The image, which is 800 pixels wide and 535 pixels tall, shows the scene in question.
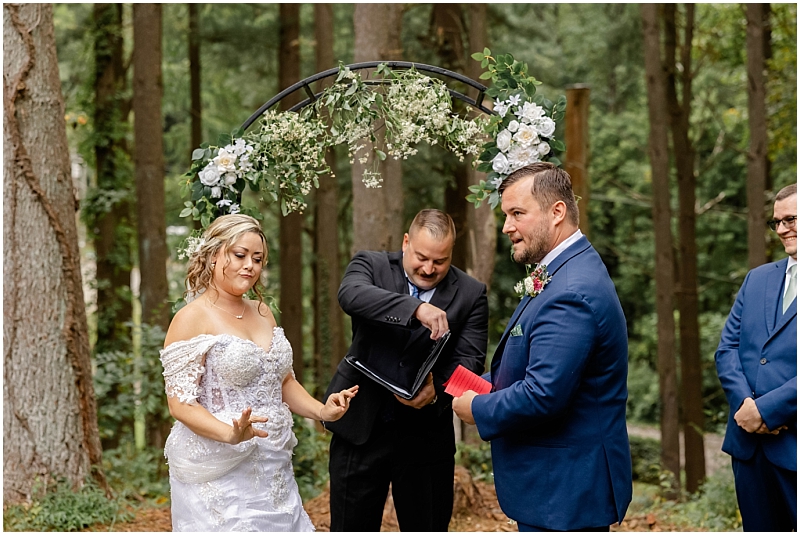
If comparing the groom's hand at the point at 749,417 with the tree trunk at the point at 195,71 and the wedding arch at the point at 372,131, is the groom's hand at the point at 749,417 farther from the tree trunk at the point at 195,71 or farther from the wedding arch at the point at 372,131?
the tree trunk at the point at 195,71

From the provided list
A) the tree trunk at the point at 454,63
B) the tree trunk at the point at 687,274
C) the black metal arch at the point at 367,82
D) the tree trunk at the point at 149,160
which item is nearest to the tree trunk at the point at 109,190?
the tree trunk at the point at 149,160

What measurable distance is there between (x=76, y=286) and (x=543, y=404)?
4147 mm

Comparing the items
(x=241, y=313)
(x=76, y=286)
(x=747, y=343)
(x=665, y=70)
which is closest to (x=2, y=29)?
(x=76, y=286)

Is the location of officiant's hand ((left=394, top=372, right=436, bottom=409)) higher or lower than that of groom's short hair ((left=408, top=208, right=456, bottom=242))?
lower

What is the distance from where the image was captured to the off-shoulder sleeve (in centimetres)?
362

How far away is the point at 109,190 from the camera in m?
11.0

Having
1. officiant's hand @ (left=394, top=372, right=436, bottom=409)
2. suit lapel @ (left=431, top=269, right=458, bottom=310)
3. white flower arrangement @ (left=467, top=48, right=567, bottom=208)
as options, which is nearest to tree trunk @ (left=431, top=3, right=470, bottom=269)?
white flower arrangement @ (left=467, top=48, right=567, bottom=208)

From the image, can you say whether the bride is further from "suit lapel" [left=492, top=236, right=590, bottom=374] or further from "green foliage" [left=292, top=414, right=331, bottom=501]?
"green foliage" [left=292, top=414, right=331, bottom=501]

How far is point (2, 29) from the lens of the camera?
584cm

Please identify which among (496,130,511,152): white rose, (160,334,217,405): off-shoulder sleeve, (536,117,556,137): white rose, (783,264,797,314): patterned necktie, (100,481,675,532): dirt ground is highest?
(536,117,556,137): white rose

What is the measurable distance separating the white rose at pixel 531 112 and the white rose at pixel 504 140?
127 mm

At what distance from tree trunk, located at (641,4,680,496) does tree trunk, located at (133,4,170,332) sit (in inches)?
247

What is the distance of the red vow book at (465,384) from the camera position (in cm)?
372

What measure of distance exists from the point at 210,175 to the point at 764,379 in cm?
313
